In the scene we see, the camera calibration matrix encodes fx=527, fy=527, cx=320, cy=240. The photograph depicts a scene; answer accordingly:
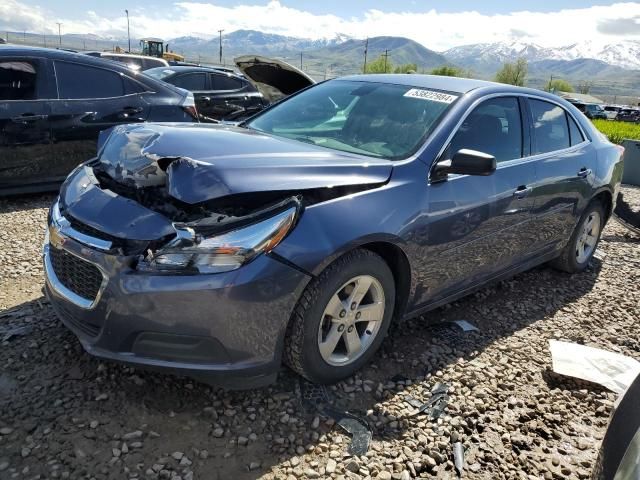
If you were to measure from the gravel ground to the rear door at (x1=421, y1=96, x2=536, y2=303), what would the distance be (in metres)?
0.50

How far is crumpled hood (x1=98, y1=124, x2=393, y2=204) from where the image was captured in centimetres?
234

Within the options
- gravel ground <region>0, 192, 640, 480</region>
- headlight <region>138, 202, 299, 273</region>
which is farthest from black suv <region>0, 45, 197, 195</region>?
headlight <region>138, 202, 299, 273</region>

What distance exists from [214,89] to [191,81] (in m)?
0.49

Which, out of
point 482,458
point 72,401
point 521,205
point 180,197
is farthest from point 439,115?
point 72,401

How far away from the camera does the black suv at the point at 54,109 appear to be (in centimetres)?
520

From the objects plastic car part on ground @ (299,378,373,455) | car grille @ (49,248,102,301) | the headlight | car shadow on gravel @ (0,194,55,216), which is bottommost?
car shadow on gravel @ (0,194,55,216)

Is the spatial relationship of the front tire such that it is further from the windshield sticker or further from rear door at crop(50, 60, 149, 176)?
rear door at crop(50, 60, 149, 176)

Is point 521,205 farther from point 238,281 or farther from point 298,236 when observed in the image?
point 238,281

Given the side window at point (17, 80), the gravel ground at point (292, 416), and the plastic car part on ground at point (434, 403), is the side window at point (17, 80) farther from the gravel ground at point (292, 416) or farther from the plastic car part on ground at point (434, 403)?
the plastic car part on ground at point (434, 403)

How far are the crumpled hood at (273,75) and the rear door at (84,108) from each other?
61.3 inches

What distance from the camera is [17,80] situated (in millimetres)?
5270

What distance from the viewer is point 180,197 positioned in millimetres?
2316

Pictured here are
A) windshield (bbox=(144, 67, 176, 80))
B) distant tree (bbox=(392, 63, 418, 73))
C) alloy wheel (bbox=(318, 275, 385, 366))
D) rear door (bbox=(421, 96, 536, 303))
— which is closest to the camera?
alloy wheel (bbox=(318, 275, 385, 366))

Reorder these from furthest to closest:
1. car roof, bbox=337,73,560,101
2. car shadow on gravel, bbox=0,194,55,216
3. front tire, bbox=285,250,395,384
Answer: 1. car shadow on gravel, bbox=0,194,55,216
2. car roof, bbox=337,73,560,101
3. front tire, bbox=285,250,395,384
